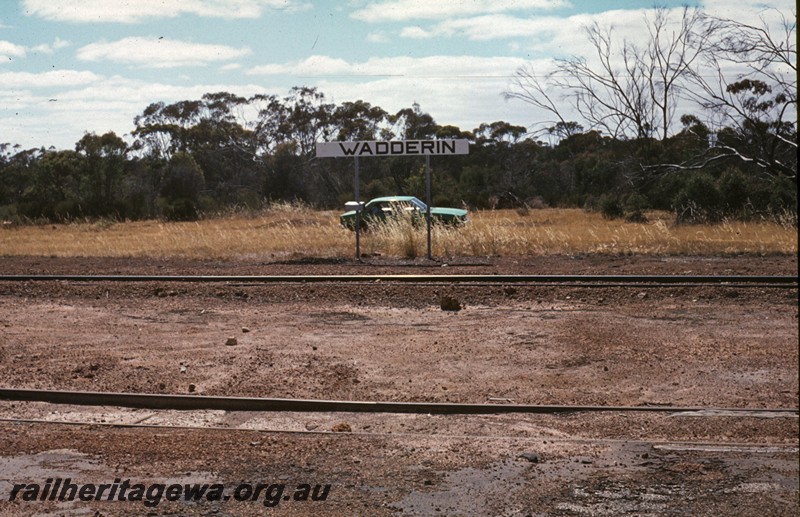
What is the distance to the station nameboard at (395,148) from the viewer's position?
2048 centimetres

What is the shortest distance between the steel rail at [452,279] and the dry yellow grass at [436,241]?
5.28 m

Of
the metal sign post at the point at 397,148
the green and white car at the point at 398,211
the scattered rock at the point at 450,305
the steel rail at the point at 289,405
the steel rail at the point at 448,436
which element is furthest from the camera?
the green and white car at the point at 398,211

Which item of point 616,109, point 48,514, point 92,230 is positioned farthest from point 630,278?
point 92,230

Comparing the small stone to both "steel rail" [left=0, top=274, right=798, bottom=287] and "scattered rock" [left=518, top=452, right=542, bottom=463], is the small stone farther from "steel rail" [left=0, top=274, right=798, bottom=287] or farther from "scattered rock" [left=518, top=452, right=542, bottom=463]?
"scattered rock" [left=518, top=452, right=542, bottom=463]

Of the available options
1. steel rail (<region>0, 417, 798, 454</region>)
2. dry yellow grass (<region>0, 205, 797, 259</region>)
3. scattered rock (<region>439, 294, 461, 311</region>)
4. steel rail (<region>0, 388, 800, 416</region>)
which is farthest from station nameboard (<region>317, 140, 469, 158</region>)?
steel rail (<region>0, 417, 798, 454</region>)

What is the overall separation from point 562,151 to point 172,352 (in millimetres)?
50060

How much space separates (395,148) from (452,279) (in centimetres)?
488

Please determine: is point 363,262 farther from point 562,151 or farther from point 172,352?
point 562,151

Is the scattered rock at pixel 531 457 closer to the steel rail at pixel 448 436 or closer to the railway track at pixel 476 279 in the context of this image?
the steel rail at pixel 448 436

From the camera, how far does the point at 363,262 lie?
21.1 meters

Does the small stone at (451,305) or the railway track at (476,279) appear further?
the railway track at (476,279)

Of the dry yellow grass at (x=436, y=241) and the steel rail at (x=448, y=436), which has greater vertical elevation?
the dry yellow grass at (x=436, y=241)

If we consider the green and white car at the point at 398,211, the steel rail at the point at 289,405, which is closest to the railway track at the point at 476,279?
the steel rail at the point at 289,405

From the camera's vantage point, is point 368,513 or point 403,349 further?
A: point 403,349
